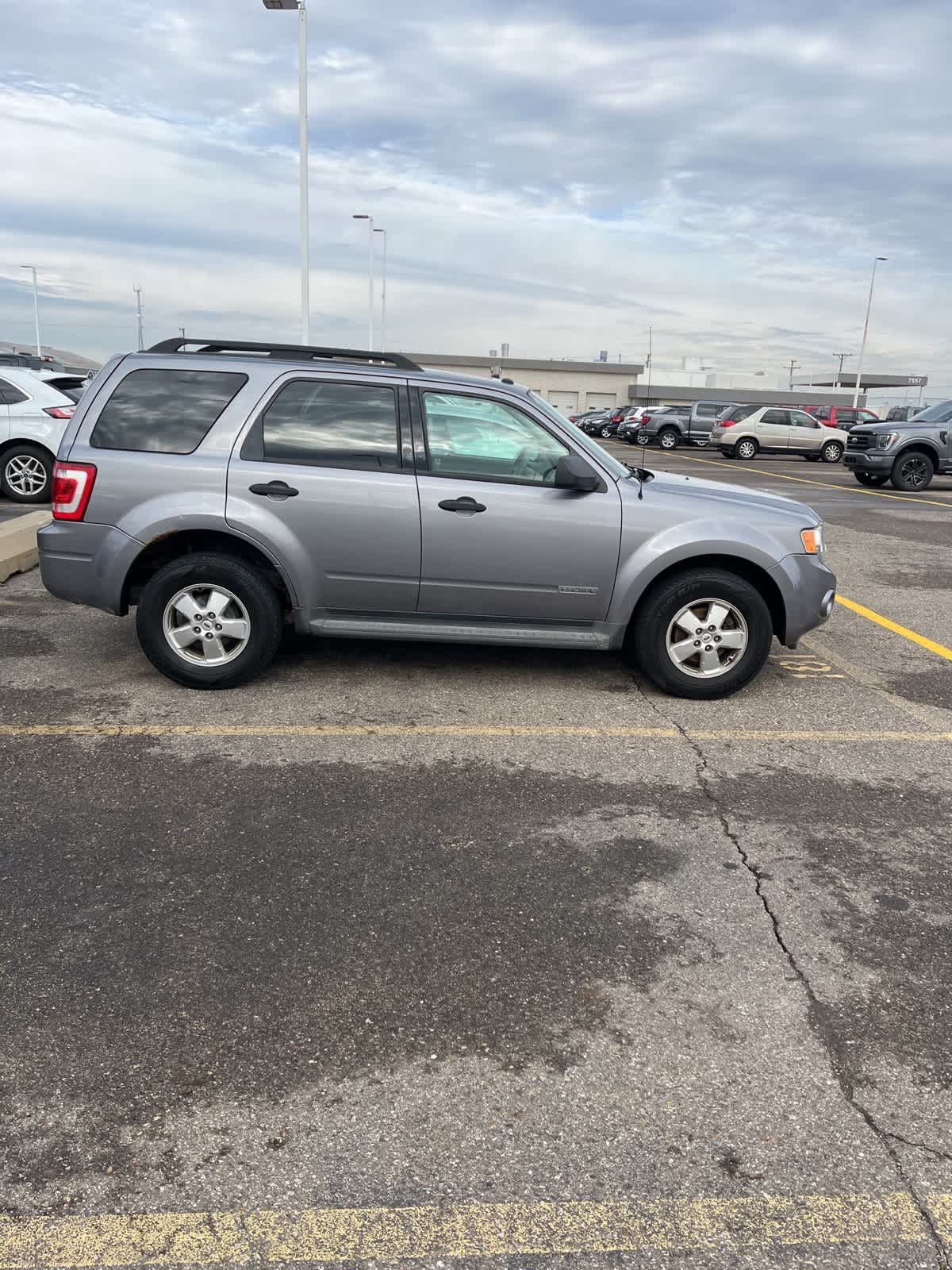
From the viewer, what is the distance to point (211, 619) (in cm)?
548

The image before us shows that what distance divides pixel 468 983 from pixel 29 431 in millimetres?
11111

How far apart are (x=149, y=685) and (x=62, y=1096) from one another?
135 inches

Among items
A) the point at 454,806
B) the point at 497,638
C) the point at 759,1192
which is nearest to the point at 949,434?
the point at 497,638

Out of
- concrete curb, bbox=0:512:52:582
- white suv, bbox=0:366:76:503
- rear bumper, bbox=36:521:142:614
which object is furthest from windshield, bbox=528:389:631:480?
white suv, bbox=0:366:76:503

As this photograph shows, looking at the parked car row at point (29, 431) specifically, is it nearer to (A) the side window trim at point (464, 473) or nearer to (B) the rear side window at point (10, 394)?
(B) the rear side window at point (10, 394)

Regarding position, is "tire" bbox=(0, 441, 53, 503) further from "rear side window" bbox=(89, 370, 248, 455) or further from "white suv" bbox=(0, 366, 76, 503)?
"rear side window" bbox=(89, 370, 248, 455)

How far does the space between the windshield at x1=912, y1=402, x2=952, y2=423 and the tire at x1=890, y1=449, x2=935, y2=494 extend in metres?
0.90

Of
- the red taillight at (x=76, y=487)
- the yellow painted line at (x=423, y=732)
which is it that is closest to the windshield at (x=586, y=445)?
the yellow painted line at (x=423, y=732)

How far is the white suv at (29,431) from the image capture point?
12.1 metres

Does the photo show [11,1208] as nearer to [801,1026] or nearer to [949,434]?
[801,1026]

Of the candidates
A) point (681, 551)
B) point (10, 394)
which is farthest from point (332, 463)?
point (10, 394)

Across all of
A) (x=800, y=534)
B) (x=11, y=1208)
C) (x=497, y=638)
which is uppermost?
(x=800, y=534)

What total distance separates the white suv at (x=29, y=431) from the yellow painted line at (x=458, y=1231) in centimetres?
1133

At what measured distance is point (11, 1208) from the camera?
2.19 metres
